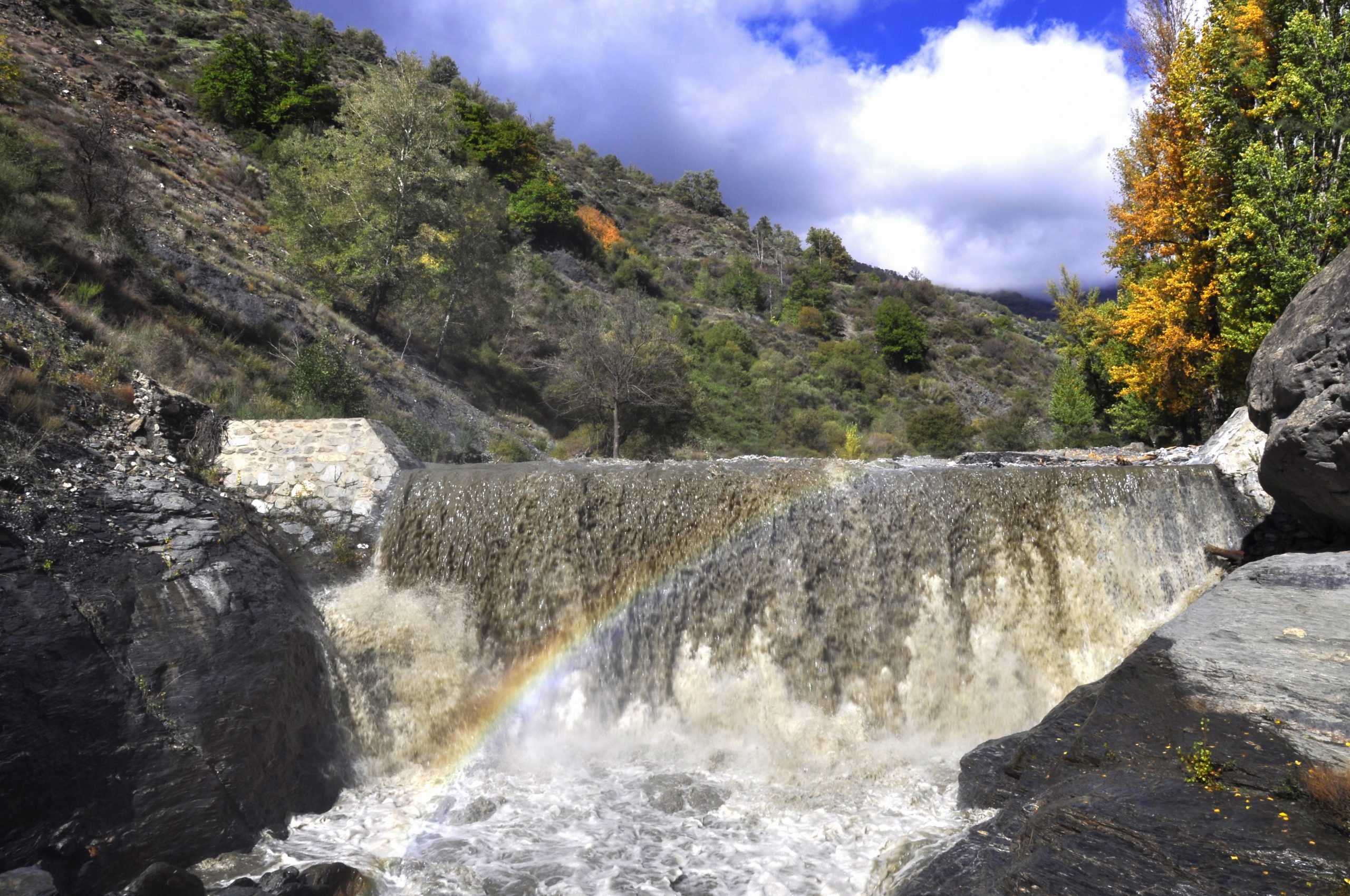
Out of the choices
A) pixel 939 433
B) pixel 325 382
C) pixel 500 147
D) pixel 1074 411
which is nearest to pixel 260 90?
pixel 500 147

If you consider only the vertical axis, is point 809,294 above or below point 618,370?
above

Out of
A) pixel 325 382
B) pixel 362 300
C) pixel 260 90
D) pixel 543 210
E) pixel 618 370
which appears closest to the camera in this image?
pixel 325 382

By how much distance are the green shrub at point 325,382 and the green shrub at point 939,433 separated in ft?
67.1

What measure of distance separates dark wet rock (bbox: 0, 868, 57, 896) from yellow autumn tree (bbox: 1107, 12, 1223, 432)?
17263 mm

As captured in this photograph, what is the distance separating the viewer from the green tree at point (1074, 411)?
2400cm

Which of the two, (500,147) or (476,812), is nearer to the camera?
(476,812)

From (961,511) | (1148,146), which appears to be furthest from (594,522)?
(1148,146)

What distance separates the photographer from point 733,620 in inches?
313

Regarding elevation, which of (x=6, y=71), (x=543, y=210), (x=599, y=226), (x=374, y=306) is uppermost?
(x=599, y=226)

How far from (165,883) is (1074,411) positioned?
2621 cm

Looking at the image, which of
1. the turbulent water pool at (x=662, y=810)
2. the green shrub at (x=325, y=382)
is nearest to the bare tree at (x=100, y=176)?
the green shrub at (x=325, y=382)

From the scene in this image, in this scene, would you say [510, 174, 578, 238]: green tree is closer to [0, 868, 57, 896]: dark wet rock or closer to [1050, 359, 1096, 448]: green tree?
[1050, 359, 1096, 448]: green tree

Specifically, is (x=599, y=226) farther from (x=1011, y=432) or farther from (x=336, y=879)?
(x=336, y=879)

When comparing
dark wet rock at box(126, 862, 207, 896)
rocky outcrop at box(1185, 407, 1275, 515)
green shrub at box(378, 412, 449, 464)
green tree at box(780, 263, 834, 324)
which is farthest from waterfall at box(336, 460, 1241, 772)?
green tree at box(780, 263, 834, 324)
